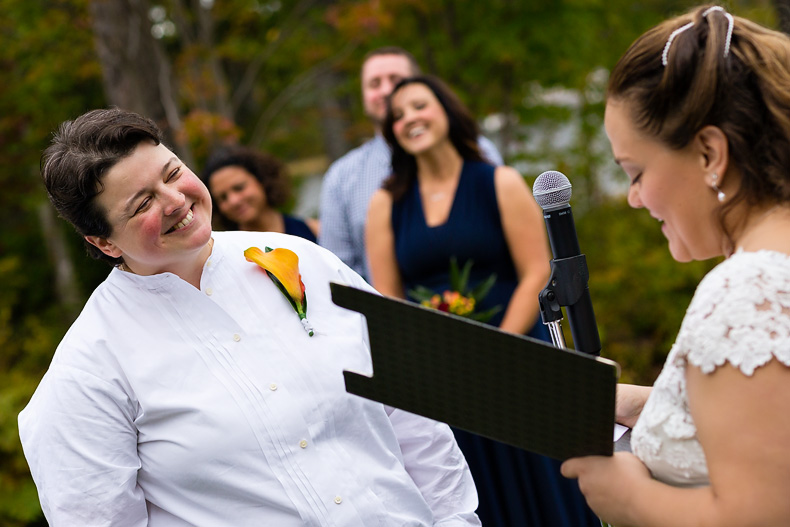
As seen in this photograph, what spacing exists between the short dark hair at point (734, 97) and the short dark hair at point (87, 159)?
4.36 feet

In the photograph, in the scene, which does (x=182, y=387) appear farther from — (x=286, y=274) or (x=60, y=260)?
(x=60, y=260)

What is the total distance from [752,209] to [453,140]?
281 cm

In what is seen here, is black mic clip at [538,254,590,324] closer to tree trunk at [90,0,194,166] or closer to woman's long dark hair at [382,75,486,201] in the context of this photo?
woman's long dark hair at [382,75,486,201]

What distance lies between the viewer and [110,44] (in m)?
5.96

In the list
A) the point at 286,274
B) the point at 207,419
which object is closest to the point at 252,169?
the point at 286,274

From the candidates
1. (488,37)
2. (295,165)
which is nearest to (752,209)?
(488,37)

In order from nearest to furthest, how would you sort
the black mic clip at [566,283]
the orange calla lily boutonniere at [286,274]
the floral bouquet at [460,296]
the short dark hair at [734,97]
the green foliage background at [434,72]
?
the short dark hair at [734,97] → the black mic clip at [566,283] → the orange calla lily boutonniere at [286,274] → the floral bouquet at [460,296] → the green foliage background at [434,72]

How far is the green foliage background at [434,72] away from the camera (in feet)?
22.8

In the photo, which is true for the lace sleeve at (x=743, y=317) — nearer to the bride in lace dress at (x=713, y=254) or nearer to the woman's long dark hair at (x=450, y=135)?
the bride in lace dress at (x=713, y=254)

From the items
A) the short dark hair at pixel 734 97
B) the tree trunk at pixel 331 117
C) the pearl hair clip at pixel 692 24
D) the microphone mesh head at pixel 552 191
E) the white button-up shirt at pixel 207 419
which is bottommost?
the white button-up shirt at pixel 207 419

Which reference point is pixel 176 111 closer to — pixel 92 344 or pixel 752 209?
pixel 92 344

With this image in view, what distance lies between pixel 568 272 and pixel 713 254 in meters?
0.40

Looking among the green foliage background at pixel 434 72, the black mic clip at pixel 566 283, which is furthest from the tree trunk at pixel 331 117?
the black mic clip at pixel 566 283

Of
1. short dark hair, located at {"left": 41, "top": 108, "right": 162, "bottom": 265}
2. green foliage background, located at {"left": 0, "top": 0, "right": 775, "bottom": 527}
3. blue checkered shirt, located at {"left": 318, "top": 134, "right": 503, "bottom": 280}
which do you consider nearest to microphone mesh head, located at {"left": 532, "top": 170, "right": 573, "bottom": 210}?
short dark hair, located at {"left": 41, "top": 108, "right": 162, "bottom": 265}
